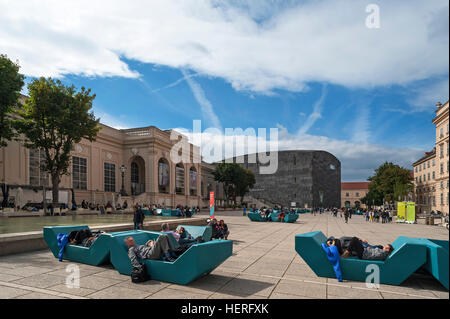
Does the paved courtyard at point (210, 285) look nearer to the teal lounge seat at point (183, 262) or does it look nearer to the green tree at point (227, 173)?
the teal lounge seat at point (183, 262)

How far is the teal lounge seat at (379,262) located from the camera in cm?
580

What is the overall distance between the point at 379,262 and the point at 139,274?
4499 mm

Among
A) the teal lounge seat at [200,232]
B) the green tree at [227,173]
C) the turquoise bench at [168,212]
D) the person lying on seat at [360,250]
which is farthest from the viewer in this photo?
the green tree at [227,173]

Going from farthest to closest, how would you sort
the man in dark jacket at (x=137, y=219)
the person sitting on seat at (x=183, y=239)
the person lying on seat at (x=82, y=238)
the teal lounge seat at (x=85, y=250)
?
the man in dark jacket at (x=137, y=219) < the person sitting on seat at (x=183, y=239) < the person lying on seat at (x=82, y=238) < the teal lounge seat at (x=85, y=250)

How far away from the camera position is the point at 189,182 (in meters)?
56.6

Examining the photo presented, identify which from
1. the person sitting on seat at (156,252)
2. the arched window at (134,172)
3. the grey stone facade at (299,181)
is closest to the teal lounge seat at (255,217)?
the person sitting on seat at (156,252)

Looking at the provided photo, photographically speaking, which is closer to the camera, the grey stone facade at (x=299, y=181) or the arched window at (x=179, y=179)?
the arched window at (x=179, y=179)

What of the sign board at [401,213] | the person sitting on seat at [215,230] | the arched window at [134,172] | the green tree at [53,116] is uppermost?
the green tree at [53,116]

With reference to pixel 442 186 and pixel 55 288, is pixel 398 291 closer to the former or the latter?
pixel 55 288

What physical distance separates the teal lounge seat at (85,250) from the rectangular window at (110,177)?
35774mm

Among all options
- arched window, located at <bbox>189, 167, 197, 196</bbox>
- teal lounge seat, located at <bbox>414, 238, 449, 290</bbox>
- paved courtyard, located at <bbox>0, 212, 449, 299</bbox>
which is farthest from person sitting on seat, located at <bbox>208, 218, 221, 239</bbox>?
arched window, located at <bbox>189, 167, 197, 196</bbox>

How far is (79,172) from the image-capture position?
37.8 meters

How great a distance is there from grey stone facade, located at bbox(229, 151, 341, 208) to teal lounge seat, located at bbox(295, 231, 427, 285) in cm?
10140
